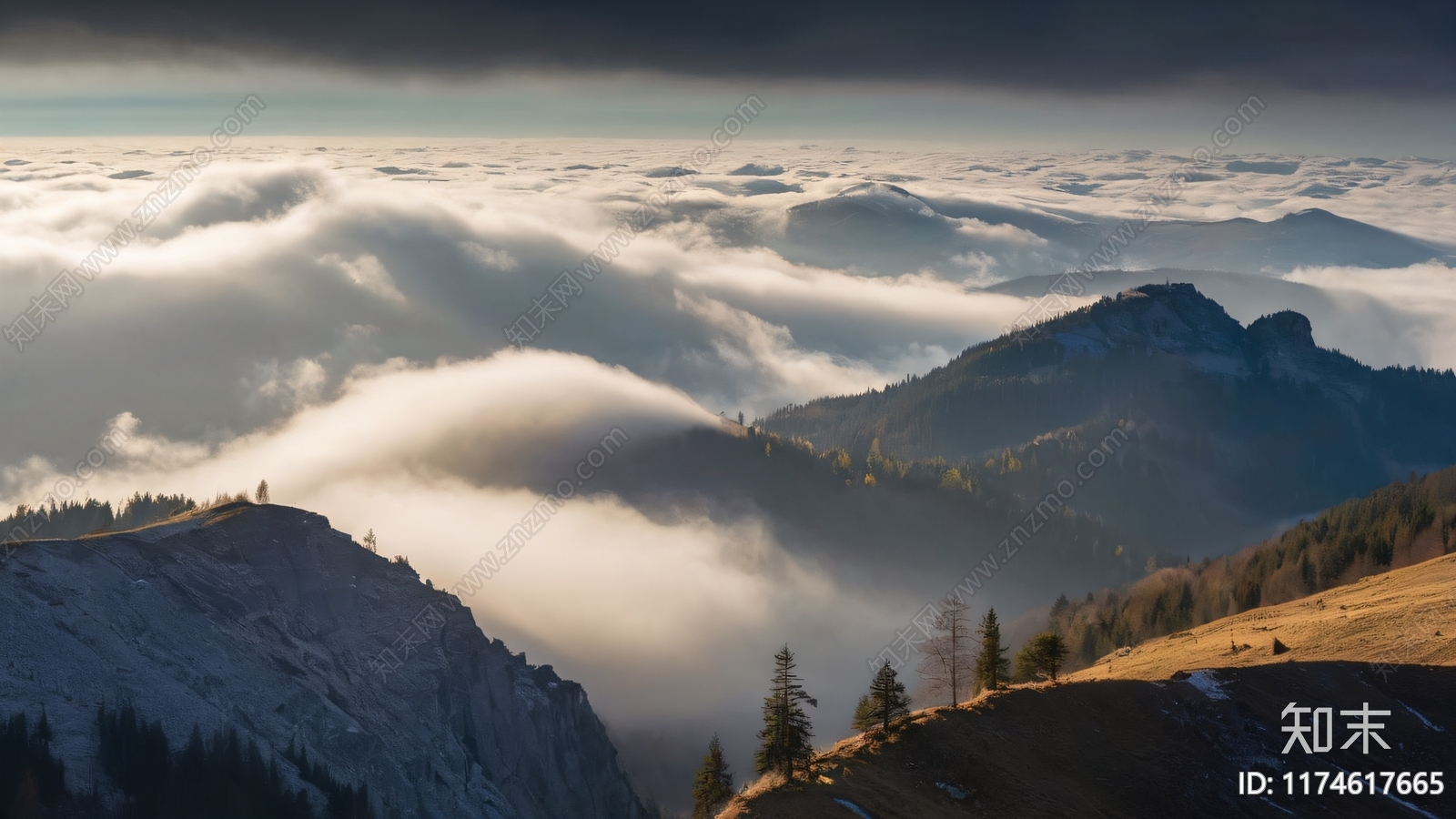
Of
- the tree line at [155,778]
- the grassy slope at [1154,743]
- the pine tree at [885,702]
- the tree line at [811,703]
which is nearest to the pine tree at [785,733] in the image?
the tree line at [811,703]

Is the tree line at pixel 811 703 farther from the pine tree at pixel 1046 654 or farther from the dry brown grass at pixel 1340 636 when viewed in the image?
the dry brown grass at pixel 1340 636

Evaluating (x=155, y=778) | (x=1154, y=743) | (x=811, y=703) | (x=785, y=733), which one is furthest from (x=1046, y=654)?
(x=155, y=778)

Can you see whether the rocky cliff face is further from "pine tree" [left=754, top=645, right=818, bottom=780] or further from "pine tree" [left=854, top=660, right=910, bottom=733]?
"pine tree" [left=854, top=660, right=910, bottom=733]

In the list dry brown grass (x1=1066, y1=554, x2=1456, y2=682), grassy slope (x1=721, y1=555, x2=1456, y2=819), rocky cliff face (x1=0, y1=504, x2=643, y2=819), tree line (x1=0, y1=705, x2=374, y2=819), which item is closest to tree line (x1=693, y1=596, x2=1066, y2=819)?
grassy slope (x1=721, y1=555, x2=1456, y2=819)

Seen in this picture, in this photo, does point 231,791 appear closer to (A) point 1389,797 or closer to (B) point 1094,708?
(B) point 1094,708

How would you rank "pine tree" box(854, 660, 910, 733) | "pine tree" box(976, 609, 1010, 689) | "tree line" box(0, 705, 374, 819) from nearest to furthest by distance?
"pine tree" box(854, 660, 910, 733), "pine tree" box(976, 609, 1010, 689), "tree line" box(0, 705, 374, 819)

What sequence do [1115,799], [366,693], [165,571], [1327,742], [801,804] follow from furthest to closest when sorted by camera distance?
[366,693], [165,571], [1327,742], [1115,799], [801,804]

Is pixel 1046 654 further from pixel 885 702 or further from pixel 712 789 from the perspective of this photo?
pixel 712 789

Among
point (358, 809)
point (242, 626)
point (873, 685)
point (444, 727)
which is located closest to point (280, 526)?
point (242, 626)

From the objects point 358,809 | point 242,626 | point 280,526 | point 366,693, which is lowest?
point 358,809
